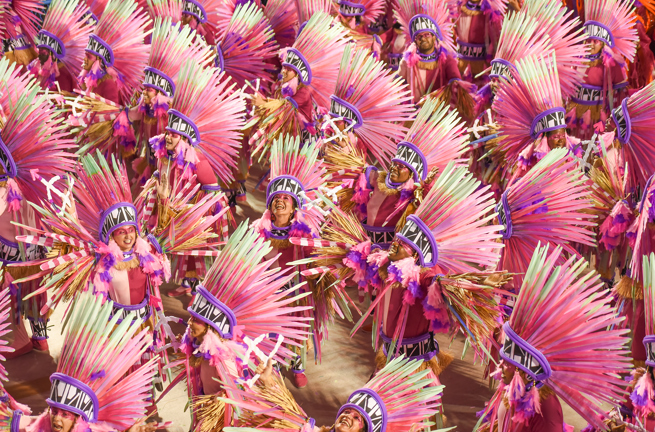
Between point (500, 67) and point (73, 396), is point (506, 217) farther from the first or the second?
point (73, 396)

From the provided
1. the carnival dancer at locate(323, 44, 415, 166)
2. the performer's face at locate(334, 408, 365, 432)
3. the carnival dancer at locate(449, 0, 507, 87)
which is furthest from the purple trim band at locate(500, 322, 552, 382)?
the carnival dancer at locate(449, 0, 507, 87)

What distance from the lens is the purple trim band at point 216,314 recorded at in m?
2.89

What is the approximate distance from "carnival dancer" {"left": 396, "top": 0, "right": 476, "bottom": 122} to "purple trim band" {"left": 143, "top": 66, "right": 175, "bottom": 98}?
175 cm

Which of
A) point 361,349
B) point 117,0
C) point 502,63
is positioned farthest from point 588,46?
point 117,0

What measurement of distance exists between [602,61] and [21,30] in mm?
4658

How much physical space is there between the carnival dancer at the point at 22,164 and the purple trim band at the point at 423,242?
2000 mm

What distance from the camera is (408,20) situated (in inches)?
228

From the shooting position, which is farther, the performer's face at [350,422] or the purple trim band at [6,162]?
the purple trim band at [6,162]

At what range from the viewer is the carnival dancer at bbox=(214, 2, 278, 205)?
577cm

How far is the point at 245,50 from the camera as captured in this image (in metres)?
5.84

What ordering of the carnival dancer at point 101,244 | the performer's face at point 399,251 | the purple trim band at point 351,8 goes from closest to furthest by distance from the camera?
the performer's face at point 399,251 < the carnival dancer at point 101,244 < the purple trim band at point 351,8

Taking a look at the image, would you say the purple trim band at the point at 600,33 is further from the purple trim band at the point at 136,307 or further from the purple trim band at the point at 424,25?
the purple trim band at the point at 136,307

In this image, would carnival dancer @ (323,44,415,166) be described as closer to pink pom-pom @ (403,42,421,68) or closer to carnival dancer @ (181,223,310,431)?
pink pom-pom @ (403,42,421,68)

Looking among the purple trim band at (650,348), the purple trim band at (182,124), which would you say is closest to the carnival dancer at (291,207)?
the purple trim band at (182,124)
